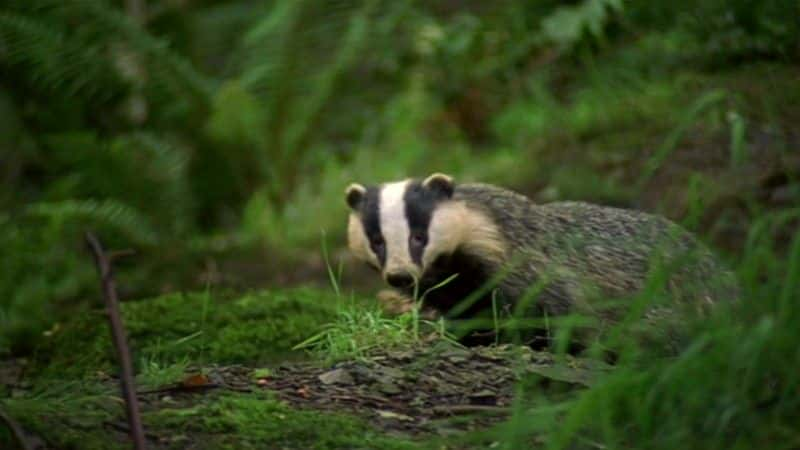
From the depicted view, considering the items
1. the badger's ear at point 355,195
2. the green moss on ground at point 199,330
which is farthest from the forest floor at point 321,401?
the badger's ear at point 355,195

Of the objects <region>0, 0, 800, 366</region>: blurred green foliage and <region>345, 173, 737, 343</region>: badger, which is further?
<region>0, 0, 800, 366</region>: blurred green foliage

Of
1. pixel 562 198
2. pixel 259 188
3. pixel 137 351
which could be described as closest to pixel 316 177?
pixel 259 188

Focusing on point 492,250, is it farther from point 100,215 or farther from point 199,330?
point 100,215

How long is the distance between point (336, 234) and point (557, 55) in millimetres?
2088

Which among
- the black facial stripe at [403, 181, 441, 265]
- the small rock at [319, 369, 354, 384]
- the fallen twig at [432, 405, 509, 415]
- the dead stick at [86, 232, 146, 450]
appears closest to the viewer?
the dead stick at [86, 232, 146, 450]

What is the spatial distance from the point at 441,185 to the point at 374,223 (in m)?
0.27

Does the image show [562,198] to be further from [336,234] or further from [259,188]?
[259,188]

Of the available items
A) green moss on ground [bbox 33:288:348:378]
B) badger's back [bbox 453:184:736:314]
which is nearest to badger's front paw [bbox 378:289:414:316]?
green moss on ground [bbox 33:288:348:378]

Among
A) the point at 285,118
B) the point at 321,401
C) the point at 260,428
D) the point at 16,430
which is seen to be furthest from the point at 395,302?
the point at 285,118

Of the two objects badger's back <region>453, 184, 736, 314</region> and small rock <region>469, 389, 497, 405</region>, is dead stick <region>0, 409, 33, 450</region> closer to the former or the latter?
small rock <region>469, 389, 497, 405</region>

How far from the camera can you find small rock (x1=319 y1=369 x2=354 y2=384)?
3605mm

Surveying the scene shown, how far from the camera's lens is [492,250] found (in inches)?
185

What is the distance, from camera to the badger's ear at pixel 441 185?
15.7ft

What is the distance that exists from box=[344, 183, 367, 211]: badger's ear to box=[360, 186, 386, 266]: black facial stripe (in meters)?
0.05
